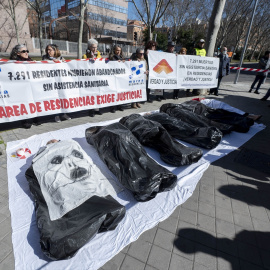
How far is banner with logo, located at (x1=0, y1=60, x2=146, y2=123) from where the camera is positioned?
3.68m

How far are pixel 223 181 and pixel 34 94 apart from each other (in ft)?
12.6

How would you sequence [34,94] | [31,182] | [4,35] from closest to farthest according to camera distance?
[31,182]
[34,94]
[4,35]

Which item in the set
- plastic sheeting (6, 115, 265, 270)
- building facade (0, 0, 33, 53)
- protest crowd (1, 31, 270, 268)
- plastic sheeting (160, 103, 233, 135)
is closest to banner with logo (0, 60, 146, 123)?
protest crowd (1, 31, 270, 268)

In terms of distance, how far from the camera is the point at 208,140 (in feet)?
11.5

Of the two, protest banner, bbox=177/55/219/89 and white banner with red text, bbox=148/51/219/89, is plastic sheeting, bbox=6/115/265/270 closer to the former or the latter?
white banner with red text, bbox=148/51/219/89

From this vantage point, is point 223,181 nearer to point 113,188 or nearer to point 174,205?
point 174,205

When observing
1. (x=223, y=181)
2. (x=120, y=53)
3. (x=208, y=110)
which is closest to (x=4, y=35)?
(x=120, y=53)

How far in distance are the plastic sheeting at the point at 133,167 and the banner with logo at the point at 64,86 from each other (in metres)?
2.08

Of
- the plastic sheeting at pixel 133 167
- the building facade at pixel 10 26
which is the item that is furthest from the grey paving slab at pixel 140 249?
the building facade at pixel 10 26

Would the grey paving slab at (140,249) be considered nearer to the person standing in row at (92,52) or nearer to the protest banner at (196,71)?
the person standing in row at (92,52)

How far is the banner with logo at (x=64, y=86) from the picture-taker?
12.1 feet

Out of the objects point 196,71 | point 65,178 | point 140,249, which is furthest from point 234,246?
point 196,71

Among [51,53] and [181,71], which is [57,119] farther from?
[181,71]

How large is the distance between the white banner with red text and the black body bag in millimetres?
4684
